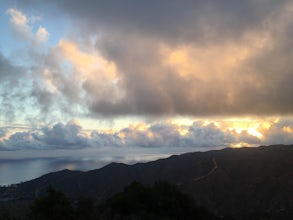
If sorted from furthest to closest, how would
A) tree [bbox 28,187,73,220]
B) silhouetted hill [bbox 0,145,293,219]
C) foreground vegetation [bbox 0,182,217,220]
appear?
silhouetted hill [bbox 0,145,293,219] < foreground vegetation [bbox 0,182,217,220] < tree [bbox 28,187,73,220]

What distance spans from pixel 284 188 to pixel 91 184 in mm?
101446

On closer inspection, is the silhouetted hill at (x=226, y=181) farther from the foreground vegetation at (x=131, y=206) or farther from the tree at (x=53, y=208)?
the tree at (x=53, y=208)

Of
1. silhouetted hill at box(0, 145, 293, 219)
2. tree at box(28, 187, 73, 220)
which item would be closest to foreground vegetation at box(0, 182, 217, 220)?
tree at box(28, 187, 73, 220)

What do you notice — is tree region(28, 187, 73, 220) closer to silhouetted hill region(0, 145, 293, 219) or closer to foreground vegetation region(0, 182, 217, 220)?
foreground vegetation region(0, 182, 217, 220)

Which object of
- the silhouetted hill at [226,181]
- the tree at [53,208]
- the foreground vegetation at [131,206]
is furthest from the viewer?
the silhouetted hill at [226,181]

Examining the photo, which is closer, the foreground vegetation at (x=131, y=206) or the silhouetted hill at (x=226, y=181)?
the foreground vegetation at (x=131, y=206)

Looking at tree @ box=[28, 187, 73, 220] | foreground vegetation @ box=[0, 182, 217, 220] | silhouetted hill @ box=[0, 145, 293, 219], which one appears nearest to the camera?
tree @ box=[28, 187, 73, 220]

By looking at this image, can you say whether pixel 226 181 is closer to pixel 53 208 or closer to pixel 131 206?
pixel 131 206

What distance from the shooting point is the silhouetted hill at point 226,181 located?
347 ft

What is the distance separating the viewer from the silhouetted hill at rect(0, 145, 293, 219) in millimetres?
105825

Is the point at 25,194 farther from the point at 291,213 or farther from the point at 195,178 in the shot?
the point at 291,213

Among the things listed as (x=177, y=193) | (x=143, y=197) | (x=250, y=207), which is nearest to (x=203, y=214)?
(x=177, y=193)

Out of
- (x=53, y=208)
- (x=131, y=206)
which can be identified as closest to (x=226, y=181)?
(x=131, y=206)

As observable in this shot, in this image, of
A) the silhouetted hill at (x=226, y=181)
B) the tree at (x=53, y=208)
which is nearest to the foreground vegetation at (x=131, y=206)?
the tree at (x=53, y=208)
